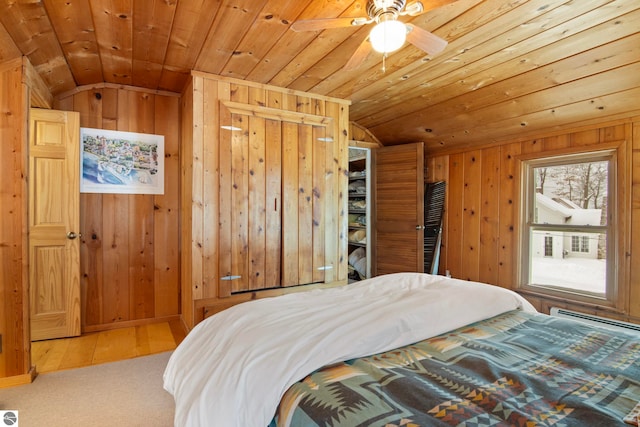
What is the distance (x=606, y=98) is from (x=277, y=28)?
2.50m

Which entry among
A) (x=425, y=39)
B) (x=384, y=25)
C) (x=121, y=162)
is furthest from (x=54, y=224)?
(x=425, y=39)

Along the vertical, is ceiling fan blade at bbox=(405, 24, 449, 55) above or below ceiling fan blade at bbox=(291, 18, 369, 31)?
below

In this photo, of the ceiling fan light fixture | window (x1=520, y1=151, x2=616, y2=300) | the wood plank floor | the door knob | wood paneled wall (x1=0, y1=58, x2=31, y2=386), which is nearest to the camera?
the ceiling fan light fixture

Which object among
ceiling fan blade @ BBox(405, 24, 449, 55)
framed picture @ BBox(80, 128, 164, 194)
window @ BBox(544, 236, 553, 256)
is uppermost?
ceiling fan blade @ BBox(405, 24, 449, 55)

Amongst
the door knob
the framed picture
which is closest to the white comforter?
the door knob

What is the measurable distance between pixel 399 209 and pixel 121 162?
301 centimetres

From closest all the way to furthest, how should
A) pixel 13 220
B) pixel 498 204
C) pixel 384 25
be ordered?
pixel 384 25 < pixel 13 220 < pixel 498 204

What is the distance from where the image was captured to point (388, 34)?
151cm

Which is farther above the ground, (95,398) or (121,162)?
(121,162)

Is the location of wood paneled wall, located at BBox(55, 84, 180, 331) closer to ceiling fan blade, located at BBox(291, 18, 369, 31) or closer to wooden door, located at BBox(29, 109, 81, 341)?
wooden door, located at BBox(29, 109, 81, 341)

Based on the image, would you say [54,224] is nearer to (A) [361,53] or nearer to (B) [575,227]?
(A) [361,53]

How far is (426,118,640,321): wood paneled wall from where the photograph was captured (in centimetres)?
259

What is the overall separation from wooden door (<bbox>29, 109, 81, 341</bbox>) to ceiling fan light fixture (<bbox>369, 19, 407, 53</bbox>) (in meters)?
2.80

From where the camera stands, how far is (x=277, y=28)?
203cm
